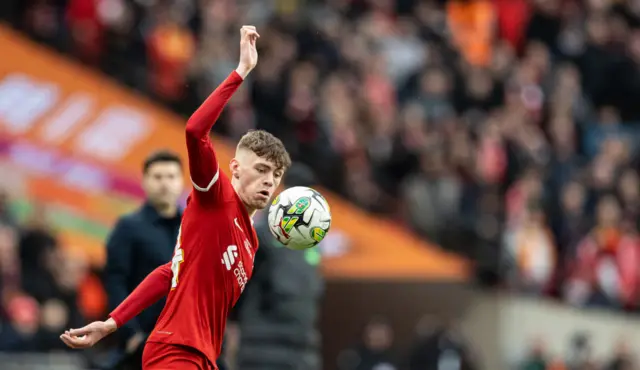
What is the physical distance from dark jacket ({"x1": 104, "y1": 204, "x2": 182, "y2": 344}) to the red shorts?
2.15 meters

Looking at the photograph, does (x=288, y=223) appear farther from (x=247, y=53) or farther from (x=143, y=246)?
(x=143, y=246)

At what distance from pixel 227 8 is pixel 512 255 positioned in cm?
530

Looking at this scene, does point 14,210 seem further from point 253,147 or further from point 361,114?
point 253,147

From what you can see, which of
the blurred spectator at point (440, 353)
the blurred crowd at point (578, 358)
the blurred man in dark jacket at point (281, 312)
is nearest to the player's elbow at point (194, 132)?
the blurred man in dark jacket at point (281, 312)

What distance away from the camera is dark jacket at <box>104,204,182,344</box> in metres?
9.05

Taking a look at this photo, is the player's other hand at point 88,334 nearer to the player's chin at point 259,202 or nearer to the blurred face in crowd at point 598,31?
the player's chin at point 259,202

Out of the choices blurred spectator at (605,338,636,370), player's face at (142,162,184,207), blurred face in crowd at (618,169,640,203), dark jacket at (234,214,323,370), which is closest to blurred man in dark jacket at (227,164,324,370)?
dark jacket at (234,214,323,370)

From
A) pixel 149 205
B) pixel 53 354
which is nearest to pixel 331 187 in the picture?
pixel 53 354

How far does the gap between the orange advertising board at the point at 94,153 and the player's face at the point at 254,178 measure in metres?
8.28

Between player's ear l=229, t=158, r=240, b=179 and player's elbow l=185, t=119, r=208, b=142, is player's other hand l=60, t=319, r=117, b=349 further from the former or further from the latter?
player's elbow l=185, t=119, r=208, b=142

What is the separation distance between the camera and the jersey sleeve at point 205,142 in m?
6.52

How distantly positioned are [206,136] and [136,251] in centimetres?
274

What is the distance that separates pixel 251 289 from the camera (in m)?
11.4

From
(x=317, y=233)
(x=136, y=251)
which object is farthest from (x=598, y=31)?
(x=317, y=233)
